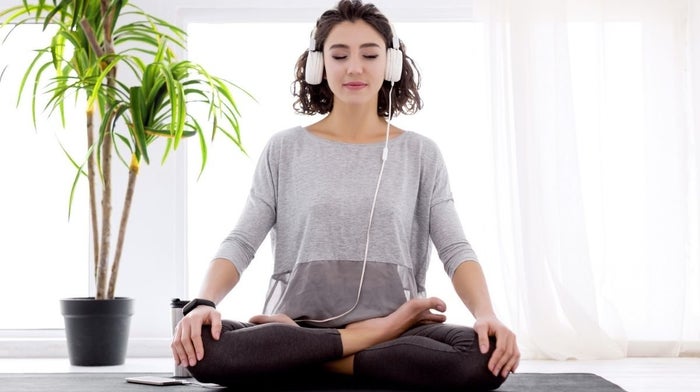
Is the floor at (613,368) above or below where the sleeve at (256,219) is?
below

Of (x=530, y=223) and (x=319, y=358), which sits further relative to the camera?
(x=530, y=223)

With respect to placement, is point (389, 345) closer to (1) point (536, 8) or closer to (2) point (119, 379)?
(2) point (119, 379)

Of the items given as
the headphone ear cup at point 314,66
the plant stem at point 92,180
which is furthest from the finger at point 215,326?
the plant stem at point 92,180

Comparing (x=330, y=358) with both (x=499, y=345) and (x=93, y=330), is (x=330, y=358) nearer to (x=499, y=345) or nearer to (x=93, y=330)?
(x=499, y=345)

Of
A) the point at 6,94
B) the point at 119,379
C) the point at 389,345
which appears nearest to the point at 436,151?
the point at 389,345

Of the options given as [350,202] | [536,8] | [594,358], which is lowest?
[594,358]

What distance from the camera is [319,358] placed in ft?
6.74

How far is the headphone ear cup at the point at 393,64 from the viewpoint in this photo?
7.68ft

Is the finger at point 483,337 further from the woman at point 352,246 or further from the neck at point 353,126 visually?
the neck at point 353,126

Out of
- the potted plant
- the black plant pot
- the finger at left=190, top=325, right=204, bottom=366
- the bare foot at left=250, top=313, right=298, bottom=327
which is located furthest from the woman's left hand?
the black plant pot

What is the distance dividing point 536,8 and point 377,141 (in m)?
1.44

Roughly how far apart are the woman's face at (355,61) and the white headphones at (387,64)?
3cm

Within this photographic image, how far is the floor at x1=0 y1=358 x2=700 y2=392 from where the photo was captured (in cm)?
270

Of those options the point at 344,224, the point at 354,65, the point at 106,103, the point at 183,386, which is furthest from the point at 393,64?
the point at 106,103
